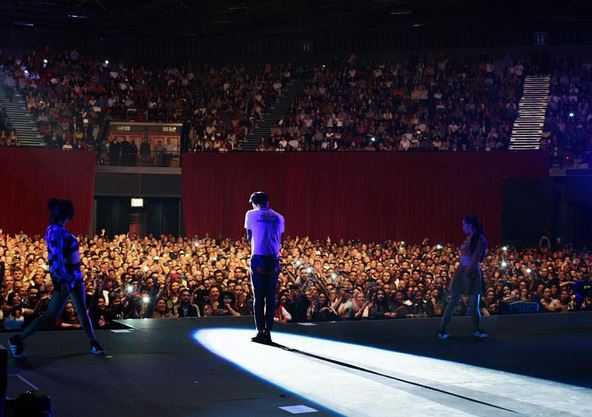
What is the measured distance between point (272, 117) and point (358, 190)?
4.40 meters

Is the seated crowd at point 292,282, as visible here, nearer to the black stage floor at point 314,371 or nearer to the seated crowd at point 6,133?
the black stage floor at point 314,371

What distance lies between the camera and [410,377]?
18.4 feet

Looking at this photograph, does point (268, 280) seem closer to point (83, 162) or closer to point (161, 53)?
point (83, 162)

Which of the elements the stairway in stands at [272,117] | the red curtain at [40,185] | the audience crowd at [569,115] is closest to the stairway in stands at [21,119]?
the red curtain at [40,185]

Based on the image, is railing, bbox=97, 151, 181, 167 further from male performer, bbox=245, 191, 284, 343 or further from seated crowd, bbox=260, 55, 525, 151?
male performer, bbox=245, 191, 284, 343

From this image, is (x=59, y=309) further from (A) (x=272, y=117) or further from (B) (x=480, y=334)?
(A) (x=272, y=117)

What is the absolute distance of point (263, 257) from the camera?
712 centimetres

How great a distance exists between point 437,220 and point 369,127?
349 centimetres

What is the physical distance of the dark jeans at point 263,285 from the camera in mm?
7109

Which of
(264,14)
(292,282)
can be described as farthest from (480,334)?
(264,14)

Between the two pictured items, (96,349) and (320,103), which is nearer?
(96,349)

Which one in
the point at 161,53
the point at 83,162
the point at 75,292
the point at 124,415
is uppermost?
the point at 161,53

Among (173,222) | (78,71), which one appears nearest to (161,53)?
(78,71)

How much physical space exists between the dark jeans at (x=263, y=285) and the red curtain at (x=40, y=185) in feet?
55.5
